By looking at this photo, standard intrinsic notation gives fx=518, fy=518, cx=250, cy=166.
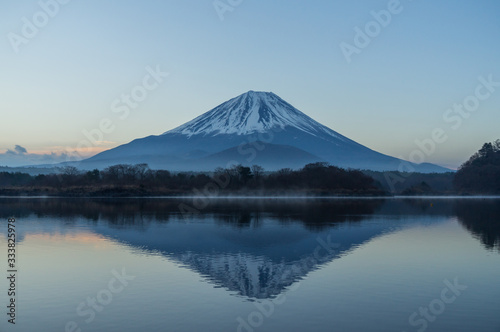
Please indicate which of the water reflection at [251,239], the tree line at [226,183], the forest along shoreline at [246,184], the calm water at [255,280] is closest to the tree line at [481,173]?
the forest along shoreline at [246,184]

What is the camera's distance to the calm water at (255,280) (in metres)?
12.3

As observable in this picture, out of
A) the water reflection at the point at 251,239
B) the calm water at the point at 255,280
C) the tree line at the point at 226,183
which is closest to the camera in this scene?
the calm water at the point at 255,280

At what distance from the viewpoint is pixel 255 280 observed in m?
16.6

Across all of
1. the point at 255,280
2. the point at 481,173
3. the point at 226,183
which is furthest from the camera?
the point at 481,173

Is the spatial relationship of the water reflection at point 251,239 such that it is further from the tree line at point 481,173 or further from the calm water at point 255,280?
the tree line at point 481,173

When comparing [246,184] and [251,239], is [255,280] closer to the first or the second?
[251,239]

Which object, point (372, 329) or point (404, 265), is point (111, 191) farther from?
point (372, 329)

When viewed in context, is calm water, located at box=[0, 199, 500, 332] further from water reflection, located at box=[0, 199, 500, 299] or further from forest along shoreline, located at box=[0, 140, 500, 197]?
forest along shoreline, located at box=[0, 140, 500, 197]

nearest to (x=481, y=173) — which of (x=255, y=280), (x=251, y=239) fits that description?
(x=251, y=239)

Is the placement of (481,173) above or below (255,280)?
above

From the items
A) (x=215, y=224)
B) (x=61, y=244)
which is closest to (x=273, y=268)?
(x=61, y=244)

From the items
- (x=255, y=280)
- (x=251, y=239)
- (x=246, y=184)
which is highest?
(x=246, y=184)

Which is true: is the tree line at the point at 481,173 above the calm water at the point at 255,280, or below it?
above

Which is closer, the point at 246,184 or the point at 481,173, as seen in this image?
the point at 246,184
